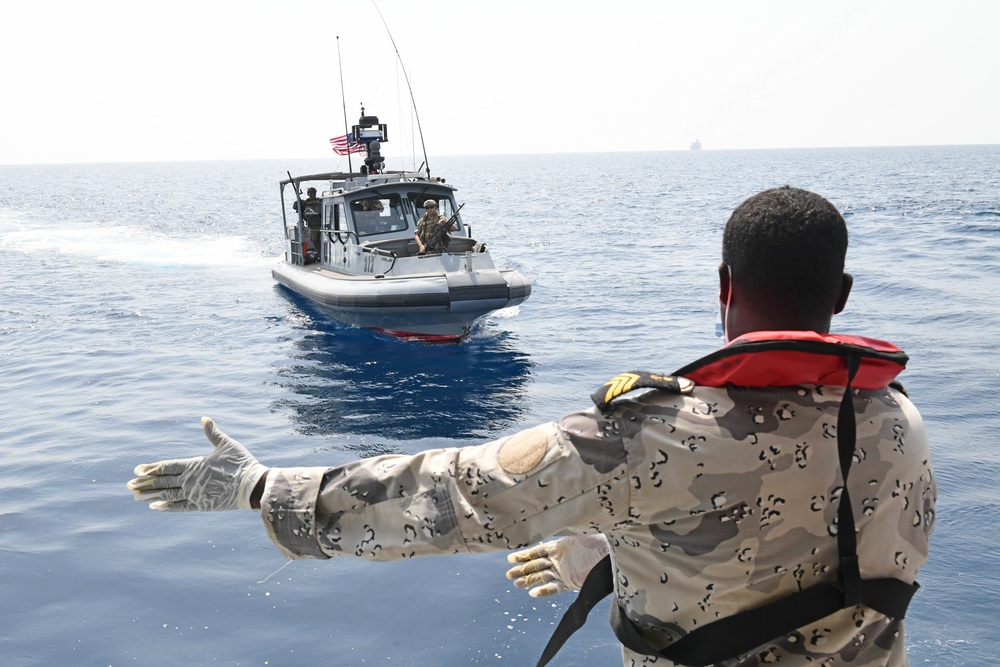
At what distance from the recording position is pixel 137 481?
62.4 inches

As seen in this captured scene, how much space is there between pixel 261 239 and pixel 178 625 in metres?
26.6

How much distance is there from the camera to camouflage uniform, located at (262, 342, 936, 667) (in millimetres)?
1400

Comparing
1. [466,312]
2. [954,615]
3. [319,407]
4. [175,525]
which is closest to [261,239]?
[466,312]

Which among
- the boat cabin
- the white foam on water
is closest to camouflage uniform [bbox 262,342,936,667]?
the boat cabin

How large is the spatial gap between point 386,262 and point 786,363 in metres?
11.9

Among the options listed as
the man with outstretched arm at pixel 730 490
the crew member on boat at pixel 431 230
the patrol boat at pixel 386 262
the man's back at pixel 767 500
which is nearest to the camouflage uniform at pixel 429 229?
the crew member on boat at pixel 431 230

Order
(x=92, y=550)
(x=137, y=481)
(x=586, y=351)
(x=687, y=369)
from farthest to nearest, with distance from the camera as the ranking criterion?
(x=586, y=351) → (x=92, y=550) → (x=137, y=481) → (x=687, y=369)

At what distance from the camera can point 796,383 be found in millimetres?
1421

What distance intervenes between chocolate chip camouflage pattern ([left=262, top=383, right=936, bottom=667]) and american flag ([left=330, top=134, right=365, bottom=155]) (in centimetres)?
1551

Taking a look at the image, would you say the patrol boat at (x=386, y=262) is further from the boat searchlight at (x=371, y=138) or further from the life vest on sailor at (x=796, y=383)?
the life vest on sailor at (x=796, y=383)

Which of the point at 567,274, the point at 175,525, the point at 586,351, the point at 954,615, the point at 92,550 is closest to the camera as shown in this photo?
the point at 954,615

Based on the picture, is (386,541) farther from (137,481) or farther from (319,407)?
(319,407)

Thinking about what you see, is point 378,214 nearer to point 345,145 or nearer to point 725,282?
point 345,145

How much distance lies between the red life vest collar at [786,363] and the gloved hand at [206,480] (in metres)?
0.83
